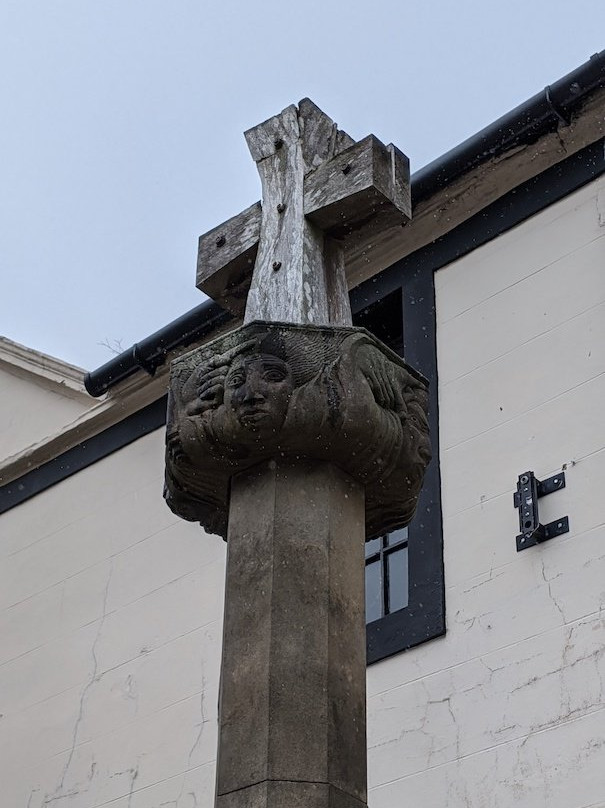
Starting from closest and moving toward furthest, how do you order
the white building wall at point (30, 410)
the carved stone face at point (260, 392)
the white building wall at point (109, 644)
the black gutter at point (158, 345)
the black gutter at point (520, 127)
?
the carved stone face at point (260, 392)
the black gutter at point (520, 127)
the white building wall at point (109, 644)
the black gutter at point (158, 345)
the white building wall at point (30, 410)

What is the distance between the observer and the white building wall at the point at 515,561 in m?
6.50

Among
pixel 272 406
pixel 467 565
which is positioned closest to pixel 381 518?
pixel 272 406

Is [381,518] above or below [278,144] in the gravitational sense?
below

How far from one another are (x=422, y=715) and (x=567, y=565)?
891mm

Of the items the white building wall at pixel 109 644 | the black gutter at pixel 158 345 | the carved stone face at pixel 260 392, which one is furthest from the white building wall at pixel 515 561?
the carved stone face at pixel 260 392

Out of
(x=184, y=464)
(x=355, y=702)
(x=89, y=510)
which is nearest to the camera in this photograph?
(x=355, y=702)

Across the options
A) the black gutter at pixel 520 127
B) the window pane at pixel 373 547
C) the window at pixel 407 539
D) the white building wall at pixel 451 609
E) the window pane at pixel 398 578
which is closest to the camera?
Answer: the white building wall at pixel 451 609

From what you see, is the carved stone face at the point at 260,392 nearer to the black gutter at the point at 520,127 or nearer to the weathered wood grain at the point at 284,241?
the weathered wood grain at the point at 284,241

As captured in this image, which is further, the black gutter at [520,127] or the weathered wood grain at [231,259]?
the black gutter at [520,127]

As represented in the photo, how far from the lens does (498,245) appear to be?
8.09 meters

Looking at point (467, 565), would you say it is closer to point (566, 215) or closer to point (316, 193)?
point (566, 215)

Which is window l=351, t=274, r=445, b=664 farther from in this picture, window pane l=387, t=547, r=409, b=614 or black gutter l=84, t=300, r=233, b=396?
black gutter l=84, t=300, r=233, b=396

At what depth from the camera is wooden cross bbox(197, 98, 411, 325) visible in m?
5.04

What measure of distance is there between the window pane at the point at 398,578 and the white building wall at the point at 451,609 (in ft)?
1.24
